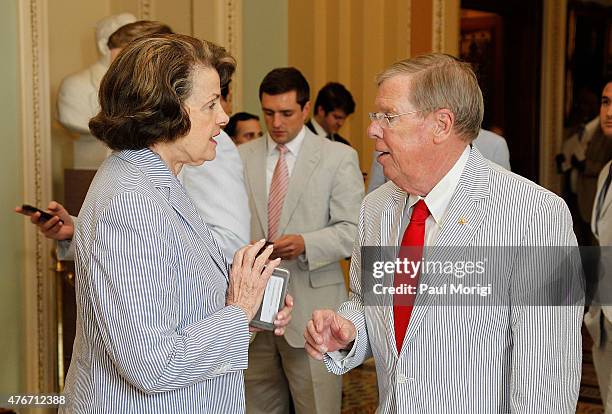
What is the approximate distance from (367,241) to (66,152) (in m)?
3.22

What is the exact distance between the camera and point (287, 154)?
14.4ft

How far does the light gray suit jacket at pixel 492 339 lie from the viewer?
2314 millimetres

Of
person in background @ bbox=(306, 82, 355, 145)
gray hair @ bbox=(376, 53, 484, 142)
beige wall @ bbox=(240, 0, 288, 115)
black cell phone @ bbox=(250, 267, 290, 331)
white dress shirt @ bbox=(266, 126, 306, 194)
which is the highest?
beige wall @ bbox=(240, 0, 288, 115)

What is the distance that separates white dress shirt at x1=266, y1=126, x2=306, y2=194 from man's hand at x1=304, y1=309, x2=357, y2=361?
6.07 feet

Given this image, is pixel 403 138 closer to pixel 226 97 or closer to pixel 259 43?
pixel 226 97

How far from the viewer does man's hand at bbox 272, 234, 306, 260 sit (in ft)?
13.2

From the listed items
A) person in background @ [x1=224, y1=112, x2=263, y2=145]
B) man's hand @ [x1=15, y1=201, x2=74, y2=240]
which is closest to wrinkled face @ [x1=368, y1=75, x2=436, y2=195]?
man's hand @ [x1=15, y1=201, x2=74, y2=240]

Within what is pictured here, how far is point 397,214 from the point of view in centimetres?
263

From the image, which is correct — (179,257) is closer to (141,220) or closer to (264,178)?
(141,220)

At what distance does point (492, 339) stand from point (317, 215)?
6.49 ft

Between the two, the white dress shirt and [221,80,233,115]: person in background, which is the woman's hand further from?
the white dress shirt

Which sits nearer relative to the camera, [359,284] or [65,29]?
[359,284]

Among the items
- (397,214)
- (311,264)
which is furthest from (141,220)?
(311,264)

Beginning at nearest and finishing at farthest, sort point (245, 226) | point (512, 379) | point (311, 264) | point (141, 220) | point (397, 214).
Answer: point (141, 220) → point (512, 379) → point (397, 214) → point (245, 226) → point (311, 264)
